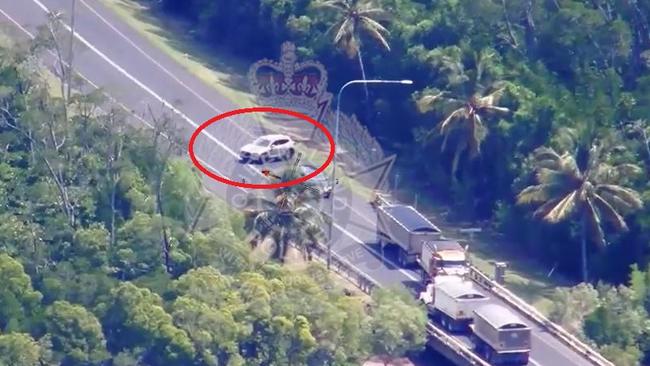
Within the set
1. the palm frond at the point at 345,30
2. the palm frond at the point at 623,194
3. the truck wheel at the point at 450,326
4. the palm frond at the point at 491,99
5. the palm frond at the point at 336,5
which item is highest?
the palm frond at the point at 336,5

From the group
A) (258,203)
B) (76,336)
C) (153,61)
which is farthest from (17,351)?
(153,61)

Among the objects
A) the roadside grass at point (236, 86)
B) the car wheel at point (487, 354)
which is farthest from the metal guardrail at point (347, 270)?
the car wheel at point (487, 354)

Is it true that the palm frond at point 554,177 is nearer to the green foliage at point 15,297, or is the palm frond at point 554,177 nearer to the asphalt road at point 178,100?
the asphalt road at point 178,100

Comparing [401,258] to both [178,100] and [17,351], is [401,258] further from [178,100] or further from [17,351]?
[17,351]

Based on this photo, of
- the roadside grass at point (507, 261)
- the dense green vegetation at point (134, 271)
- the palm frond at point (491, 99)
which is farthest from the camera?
the palm frond at point (491, 99)

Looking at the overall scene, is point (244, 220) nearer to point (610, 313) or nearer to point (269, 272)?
point (269, 272)

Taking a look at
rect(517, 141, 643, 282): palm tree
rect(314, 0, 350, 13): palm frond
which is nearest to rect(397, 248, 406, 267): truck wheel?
rect(517, 141, 643, 282): palm tree

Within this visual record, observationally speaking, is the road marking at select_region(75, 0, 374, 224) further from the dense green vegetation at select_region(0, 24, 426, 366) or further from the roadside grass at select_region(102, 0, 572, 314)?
the dense green vegetation at select_region(0, 24, 426, 366)

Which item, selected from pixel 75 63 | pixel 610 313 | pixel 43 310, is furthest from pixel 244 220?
pixel 75 63
